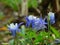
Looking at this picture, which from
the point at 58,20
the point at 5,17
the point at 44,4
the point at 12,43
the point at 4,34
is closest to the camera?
the point at 12,43

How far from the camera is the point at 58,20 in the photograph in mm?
3953

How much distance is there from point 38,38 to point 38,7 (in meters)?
2.19

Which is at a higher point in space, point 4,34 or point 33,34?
point 33,34

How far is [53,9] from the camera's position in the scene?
4133mm

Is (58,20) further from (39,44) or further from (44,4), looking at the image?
(39,44)

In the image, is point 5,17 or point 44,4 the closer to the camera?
point 44,4

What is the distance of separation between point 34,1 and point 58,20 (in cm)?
106

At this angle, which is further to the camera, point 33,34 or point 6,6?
point 6,6

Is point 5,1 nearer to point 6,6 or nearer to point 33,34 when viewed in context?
point 6,6

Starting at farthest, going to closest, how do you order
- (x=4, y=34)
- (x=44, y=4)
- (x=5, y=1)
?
(x=5, y=1) < (x=44, y=4) < (x=4, y=34)

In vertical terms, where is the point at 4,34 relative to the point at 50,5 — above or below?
below

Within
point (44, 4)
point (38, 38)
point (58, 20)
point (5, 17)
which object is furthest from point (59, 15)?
point (38, 38)

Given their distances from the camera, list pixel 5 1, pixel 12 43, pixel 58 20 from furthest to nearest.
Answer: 1. pixel 5 1
2. pixel 58 20
3. pixel 12 43

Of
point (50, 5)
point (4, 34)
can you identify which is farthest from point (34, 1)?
point (4, 34)
